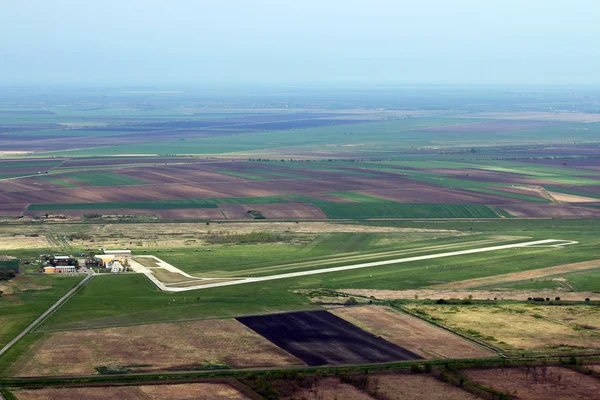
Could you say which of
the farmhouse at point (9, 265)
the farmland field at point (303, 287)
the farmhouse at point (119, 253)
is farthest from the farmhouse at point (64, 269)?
the farmhouse at point (119, 253)

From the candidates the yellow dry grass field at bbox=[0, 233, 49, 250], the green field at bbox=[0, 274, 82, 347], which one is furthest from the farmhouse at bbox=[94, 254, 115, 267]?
the yellow dry grass field at bbox=[0, 233, 49, 250]

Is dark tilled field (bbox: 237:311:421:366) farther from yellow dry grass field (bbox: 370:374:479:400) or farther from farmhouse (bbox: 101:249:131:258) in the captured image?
farmhouse (bbox: 101:249:131:258)

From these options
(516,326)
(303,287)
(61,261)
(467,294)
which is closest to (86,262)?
(61,261)

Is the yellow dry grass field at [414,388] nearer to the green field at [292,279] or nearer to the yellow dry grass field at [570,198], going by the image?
the green field at [292,279]

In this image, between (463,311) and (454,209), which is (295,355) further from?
(454,209)

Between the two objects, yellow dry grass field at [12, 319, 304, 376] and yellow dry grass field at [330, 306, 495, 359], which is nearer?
yellow dry grass field at [12, 319, 304, 376]

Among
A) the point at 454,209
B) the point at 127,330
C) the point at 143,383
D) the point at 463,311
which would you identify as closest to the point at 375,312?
the point at 463,311
